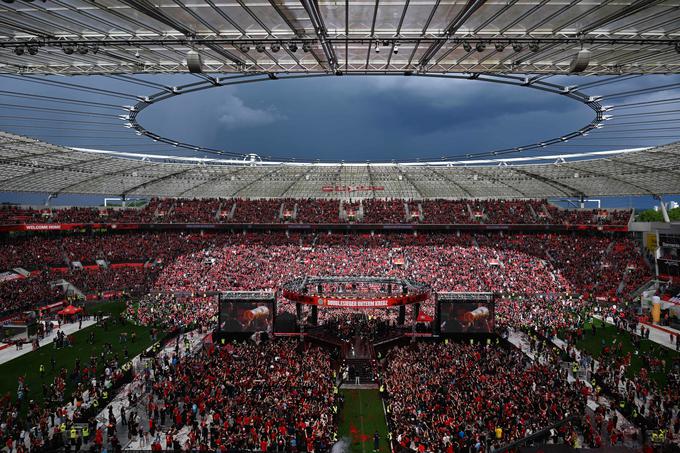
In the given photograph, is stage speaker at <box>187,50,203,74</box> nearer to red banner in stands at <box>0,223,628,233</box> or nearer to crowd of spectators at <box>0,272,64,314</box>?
crowd of spectators at <box>0,272,64,314</box>

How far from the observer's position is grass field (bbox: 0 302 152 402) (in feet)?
65.8

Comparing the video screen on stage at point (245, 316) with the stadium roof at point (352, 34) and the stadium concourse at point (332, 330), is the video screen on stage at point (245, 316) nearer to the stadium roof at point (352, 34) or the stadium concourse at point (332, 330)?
the stadium concourse at point (332, 330)

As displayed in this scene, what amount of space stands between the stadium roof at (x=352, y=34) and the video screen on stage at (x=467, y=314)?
14.9 m

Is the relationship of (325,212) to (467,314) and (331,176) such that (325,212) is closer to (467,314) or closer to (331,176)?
(331,176)

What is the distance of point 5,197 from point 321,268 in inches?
1507

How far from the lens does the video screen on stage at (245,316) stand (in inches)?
992

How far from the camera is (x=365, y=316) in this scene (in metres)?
28.2

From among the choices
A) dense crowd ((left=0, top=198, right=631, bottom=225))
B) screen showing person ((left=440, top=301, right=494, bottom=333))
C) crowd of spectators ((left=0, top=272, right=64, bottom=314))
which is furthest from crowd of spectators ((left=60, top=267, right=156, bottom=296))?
screen showing person ((left=440, top=301, right=494, bottom=333))

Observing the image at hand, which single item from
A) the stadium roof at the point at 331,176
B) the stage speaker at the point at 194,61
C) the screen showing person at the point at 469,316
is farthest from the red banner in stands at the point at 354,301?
the stadium roof at the point at 331,176

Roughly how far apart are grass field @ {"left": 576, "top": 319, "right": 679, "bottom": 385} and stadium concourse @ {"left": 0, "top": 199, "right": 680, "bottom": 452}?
250 millimetres

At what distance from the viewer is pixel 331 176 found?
49656mm

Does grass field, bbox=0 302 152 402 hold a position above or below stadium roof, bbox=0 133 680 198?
below

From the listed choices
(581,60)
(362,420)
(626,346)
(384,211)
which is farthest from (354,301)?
(384,211)

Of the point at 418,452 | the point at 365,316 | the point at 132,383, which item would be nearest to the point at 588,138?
the point at 365,316
